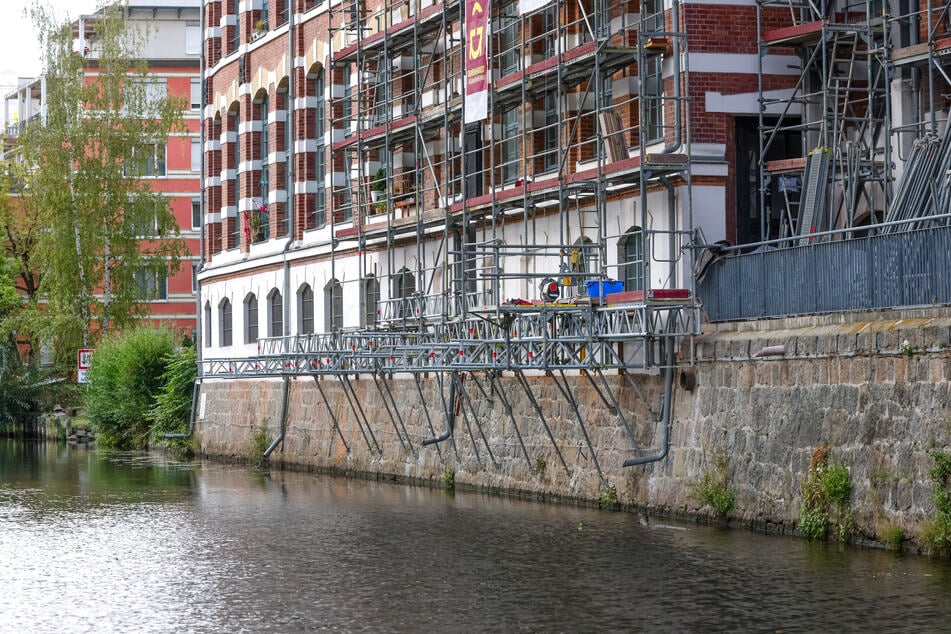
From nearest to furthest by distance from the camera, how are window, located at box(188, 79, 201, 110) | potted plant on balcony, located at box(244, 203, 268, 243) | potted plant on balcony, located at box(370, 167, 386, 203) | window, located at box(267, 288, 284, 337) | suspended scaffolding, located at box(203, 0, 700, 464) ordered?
1. suspended scaffolding, located at box(203, 0, 700, 464)
2. potted plant on balcony, located at box(370, 167, 386, 203)
3. window, located at box(267, 288, 284, 337)
4. potted plant on balcony, located at box(244, 203, 268, 243)
5. window, located at box(188, 79, 201, 110)

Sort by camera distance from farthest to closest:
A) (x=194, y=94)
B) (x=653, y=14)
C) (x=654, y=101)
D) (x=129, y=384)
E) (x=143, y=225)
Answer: (x=194, y=94), (x=143, y=225), (x=129, y=384), (x=654, y=101), (x=653, y=14)

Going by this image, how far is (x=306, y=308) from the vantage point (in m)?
39.8

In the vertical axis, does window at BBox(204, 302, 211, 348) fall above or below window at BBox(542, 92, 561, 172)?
below

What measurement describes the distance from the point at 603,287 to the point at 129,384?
89.6ft

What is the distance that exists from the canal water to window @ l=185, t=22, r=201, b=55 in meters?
51.4

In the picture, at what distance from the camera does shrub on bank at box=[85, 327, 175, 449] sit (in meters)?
49.2

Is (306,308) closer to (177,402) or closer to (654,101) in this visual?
(177,402)

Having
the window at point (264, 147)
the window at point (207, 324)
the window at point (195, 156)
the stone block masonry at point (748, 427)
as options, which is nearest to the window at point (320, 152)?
the window at point (264, 147)

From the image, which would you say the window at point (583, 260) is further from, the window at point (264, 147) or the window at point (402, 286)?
the window at point (264, 147)

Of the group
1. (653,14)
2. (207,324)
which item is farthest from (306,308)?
(653,14)

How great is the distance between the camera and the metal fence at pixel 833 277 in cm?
1875

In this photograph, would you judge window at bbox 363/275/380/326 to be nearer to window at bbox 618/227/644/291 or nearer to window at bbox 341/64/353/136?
window at bbox 341/64/353/136

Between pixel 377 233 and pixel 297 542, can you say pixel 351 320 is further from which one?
pixel 297 542

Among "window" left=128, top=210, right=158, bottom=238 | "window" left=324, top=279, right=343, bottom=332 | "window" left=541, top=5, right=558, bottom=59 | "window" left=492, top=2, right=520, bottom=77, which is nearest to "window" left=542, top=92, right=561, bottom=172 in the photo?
"window" left=541, top=5, right=558, bottom=59
